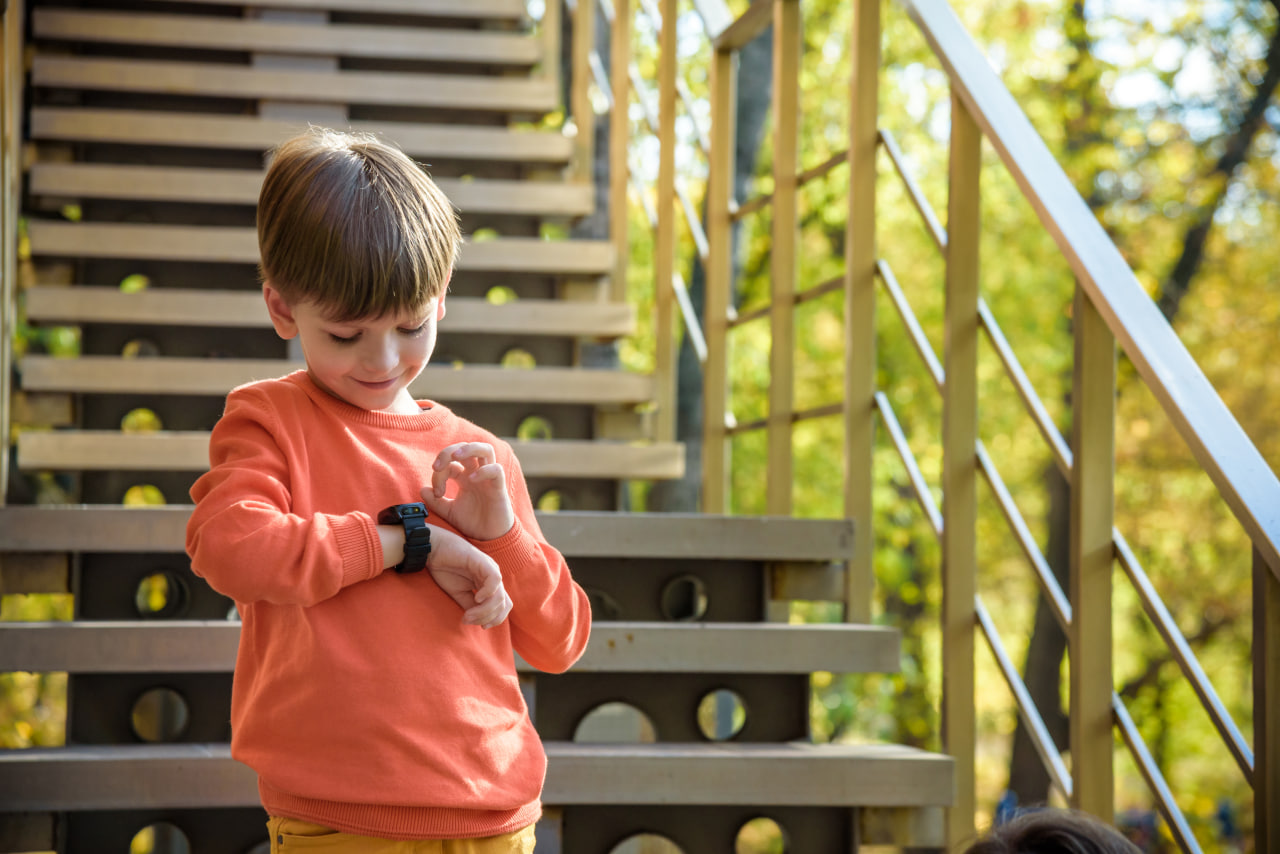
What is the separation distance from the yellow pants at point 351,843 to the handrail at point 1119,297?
3.19ft

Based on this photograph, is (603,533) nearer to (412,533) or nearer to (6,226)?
(412,533)

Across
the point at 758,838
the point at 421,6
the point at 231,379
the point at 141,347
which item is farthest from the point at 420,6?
the point at 758,838

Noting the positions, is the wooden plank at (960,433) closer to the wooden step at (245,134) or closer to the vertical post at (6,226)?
the vertical post at (6,226)

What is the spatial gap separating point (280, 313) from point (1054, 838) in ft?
2.74

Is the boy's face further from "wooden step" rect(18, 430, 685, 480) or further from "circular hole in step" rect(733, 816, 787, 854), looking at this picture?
"circular hole in step" rect(733, 816, 787, 854)

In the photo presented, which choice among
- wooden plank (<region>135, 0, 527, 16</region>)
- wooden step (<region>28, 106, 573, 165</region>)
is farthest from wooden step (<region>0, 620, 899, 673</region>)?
wooden plank (<region>135, 0, 527, 16</region>)

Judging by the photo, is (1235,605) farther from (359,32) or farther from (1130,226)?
(359,32)

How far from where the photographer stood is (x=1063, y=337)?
34.8 ft

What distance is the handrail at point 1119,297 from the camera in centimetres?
155

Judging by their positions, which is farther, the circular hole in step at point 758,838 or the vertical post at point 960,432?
the circular hole in step at point 758,838

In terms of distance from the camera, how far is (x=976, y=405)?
2314mm

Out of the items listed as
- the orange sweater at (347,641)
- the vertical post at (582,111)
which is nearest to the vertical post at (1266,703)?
the orange sweater at (347,641)

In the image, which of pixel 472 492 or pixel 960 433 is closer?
pixel 472 492

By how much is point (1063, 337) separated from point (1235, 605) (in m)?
2.73
